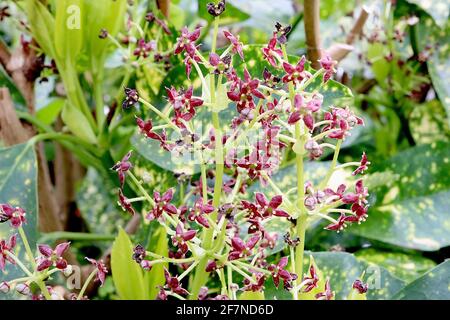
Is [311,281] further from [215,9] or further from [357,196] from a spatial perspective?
[215,9]

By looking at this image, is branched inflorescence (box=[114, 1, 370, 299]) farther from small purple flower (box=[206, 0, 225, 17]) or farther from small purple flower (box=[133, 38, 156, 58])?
small purple flower (box=[133, 38, 156, 58])

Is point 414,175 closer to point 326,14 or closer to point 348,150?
point 348,150

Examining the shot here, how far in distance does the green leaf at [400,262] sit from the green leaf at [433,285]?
0.16 m

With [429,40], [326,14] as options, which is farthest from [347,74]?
[326,14]

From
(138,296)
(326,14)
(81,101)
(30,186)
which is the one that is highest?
(326,14)

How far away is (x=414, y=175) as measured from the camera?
955 millimetres

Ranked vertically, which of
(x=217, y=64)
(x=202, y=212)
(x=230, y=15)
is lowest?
(x=202, y=212)

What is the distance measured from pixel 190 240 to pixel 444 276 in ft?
0.89

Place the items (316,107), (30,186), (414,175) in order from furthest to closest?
(414,175)
(30,186)
(316,107)

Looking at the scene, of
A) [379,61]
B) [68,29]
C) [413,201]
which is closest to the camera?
[68,29]

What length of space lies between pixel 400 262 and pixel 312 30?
1.03 ft

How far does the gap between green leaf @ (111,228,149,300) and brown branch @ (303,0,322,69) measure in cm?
35

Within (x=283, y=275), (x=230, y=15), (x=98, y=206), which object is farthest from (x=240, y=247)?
(x=98, y=206)

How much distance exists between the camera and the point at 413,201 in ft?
3.09
